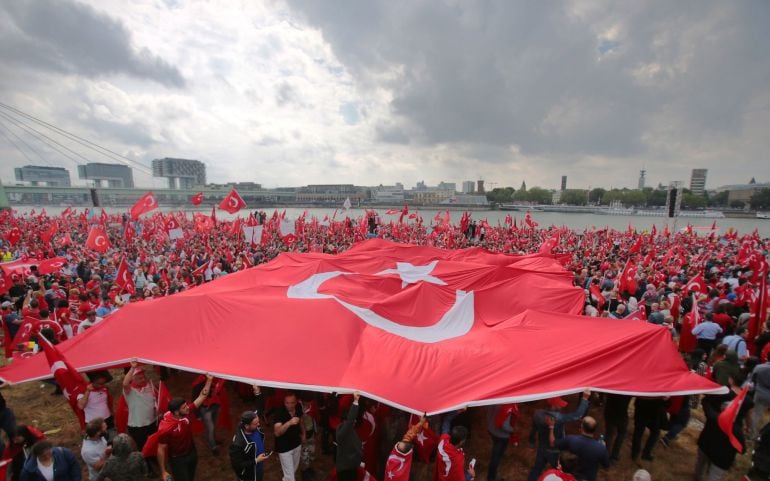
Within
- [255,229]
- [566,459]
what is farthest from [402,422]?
[255,229]

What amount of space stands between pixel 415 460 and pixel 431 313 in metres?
2.57

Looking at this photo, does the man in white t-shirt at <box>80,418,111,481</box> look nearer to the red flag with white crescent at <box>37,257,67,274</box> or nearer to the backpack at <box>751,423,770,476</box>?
the backpack at <box>751,423,770,476</box>

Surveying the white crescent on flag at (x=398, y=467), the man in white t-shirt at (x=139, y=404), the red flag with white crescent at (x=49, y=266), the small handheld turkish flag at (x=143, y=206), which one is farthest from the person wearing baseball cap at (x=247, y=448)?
the small handheld turkish flag at (x=143, y=206)

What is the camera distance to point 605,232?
2852cm

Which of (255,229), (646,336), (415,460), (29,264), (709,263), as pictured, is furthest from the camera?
(255,229)

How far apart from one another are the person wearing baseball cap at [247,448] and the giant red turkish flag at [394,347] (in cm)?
66

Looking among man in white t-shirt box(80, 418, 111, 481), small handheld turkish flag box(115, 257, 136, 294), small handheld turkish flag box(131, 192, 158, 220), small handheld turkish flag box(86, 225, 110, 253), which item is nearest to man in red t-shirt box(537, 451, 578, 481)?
man in white t-shirt box(80, 418, 111, 481)

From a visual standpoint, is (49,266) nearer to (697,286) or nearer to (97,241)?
(97,241)

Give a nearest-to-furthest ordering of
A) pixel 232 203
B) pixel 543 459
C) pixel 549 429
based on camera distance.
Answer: pixel 549 429
pixel 543 459
pixel 232 203

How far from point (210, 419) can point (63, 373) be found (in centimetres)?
206

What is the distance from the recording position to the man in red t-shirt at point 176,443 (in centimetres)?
387

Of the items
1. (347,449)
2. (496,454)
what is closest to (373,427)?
(347,449)

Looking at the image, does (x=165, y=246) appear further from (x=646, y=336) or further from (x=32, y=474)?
(x=646, y=336)

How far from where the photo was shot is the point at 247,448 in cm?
387
